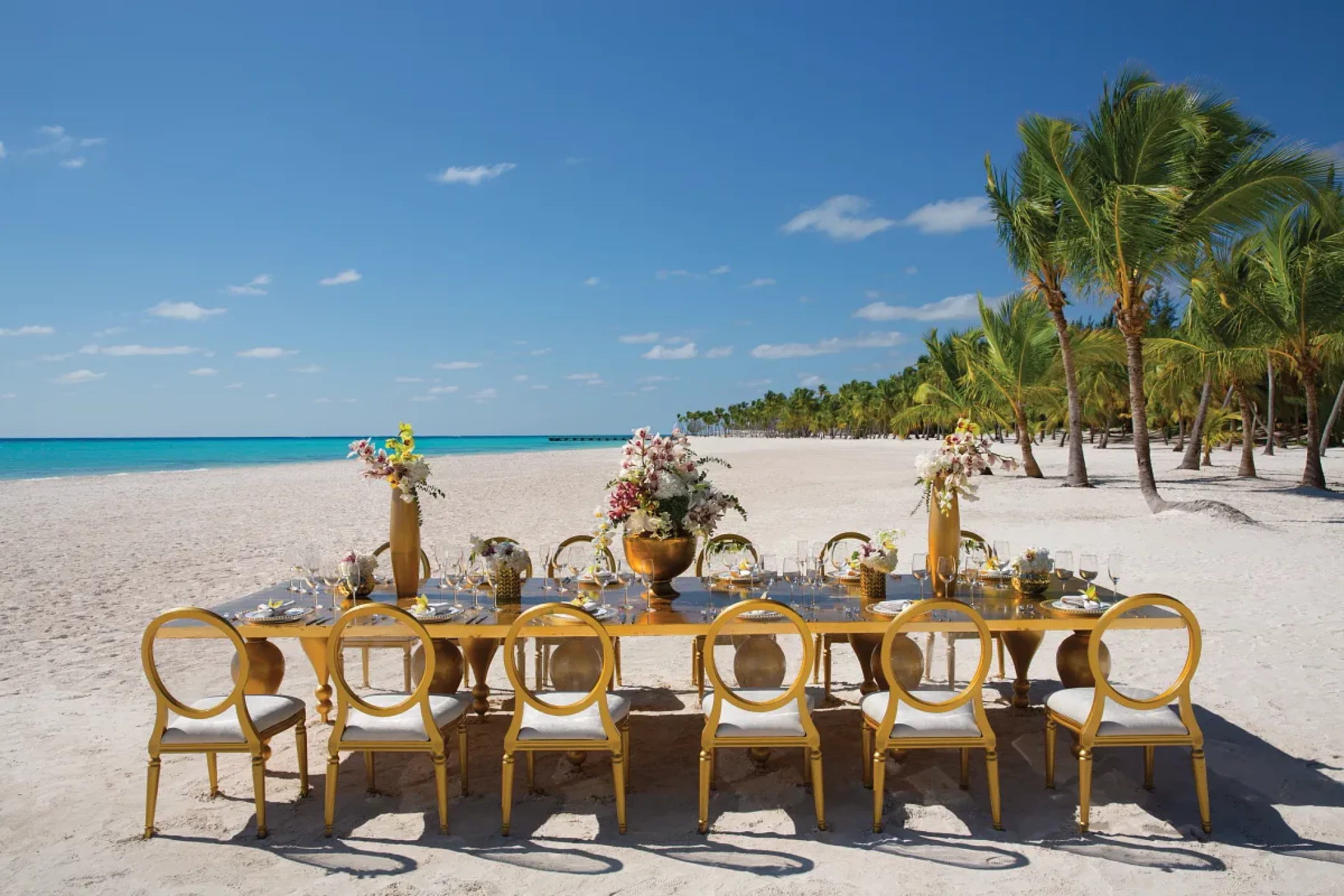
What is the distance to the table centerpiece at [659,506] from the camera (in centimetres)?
412

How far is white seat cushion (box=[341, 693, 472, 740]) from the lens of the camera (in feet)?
11.2

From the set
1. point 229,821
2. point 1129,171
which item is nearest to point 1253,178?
point 1129,171

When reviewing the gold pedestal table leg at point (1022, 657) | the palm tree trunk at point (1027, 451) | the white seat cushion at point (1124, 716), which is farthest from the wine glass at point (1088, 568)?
the palm tree trunk at point (1027, 451)

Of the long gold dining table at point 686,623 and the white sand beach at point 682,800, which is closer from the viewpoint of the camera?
the white sand beach at point 682,800

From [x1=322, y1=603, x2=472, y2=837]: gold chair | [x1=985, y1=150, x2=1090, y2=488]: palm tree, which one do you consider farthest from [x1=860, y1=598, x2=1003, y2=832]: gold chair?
[x1=985, y1=150, x2=1090, y2=488]: palm tree

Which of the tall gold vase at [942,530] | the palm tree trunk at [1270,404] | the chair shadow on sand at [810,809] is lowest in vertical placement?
the chair shadow on sand at [810,809]

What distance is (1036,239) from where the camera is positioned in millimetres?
17297

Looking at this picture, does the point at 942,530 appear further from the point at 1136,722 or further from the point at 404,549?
the point at 404,549

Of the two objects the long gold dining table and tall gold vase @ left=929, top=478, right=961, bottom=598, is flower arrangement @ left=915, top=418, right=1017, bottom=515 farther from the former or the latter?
the long gold dining table

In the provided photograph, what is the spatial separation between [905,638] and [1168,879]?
1.67 m

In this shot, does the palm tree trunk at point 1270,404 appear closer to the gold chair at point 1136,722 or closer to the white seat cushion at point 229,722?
the gold chair at point 1136,722

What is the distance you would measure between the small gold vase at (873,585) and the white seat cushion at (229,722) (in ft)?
8.94

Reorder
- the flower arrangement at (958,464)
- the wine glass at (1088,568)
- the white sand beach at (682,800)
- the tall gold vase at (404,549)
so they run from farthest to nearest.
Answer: the wine glass at (1088,568) → the tall gold vase at (404,549) → the flower arrangement at (958,464) → the white sand beach at (682,800)

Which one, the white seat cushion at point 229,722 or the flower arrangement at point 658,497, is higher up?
the flower arrangement at point 658,497
